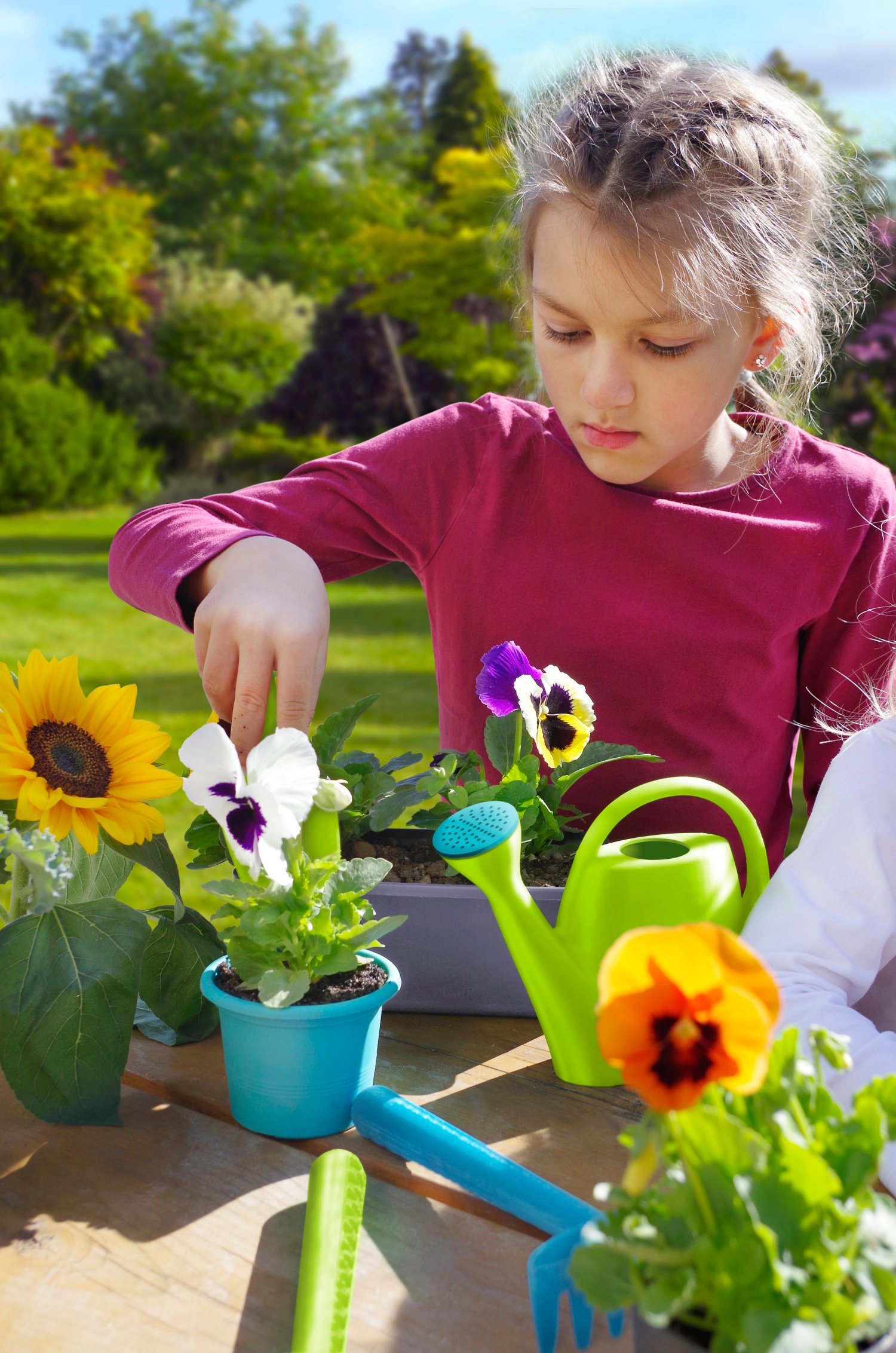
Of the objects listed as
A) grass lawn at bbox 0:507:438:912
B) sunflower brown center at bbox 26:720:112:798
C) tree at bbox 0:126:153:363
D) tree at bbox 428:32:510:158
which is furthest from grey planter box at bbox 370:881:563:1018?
tree at bbox 428:32:510:158

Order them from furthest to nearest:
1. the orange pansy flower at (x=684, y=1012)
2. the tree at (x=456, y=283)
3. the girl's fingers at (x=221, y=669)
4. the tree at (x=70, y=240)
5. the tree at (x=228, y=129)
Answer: the tree at (x=228, y=129), the tree at (x=70, y=240), the tree at (x=456, y=283), the girl's fingers at (x=221, y=669), the orange pansy flower at (x=684, y=1012)

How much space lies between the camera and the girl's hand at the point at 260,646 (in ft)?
2.73

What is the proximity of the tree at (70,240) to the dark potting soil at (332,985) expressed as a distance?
13.3 metres

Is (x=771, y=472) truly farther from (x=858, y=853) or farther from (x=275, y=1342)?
(x=275, y=1342)

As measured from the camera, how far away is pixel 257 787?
25.5 inches

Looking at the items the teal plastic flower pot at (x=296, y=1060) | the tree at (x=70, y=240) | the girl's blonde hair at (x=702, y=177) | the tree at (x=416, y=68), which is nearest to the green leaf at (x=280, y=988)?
the teal plastic flower pot at (x=296, y=1060)

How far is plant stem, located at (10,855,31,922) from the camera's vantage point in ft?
2.44

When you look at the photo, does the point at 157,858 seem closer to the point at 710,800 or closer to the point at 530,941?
→ the point at 530,941

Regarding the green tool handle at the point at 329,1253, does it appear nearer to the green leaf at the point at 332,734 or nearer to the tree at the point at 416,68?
the green leaf at the point at 332,734

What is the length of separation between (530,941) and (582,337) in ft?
1.79

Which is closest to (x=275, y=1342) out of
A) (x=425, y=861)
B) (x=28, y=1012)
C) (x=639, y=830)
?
(x=28, y=1012)

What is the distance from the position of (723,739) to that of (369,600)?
283 inches

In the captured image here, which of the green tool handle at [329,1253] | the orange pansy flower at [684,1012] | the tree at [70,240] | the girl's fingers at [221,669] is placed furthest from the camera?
the tree at [70,240]

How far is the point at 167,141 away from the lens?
1702 centimetres
